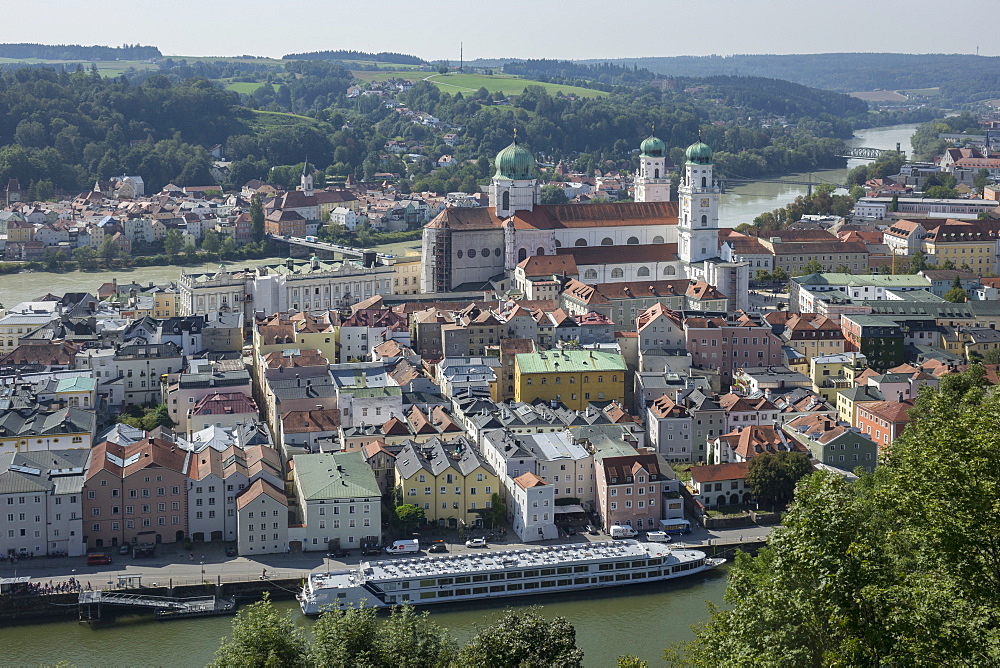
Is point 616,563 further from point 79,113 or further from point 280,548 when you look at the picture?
point 79,113

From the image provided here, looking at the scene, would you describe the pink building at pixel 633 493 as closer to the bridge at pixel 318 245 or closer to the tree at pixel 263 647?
the tree at pixel 263 647

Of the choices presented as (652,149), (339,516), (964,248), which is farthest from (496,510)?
(652,149)

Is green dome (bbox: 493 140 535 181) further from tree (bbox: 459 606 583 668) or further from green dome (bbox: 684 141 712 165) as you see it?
tree (bbox: 459 606 583 668)

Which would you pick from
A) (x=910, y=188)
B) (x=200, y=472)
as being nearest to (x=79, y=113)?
(x=910, y=188)

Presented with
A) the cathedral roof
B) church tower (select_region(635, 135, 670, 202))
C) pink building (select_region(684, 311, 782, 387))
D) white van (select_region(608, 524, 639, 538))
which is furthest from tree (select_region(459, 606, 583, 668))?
church tower (select_region(635, 135, 670, 202))

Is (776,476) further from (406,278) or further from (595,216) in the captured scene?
(406,278)
